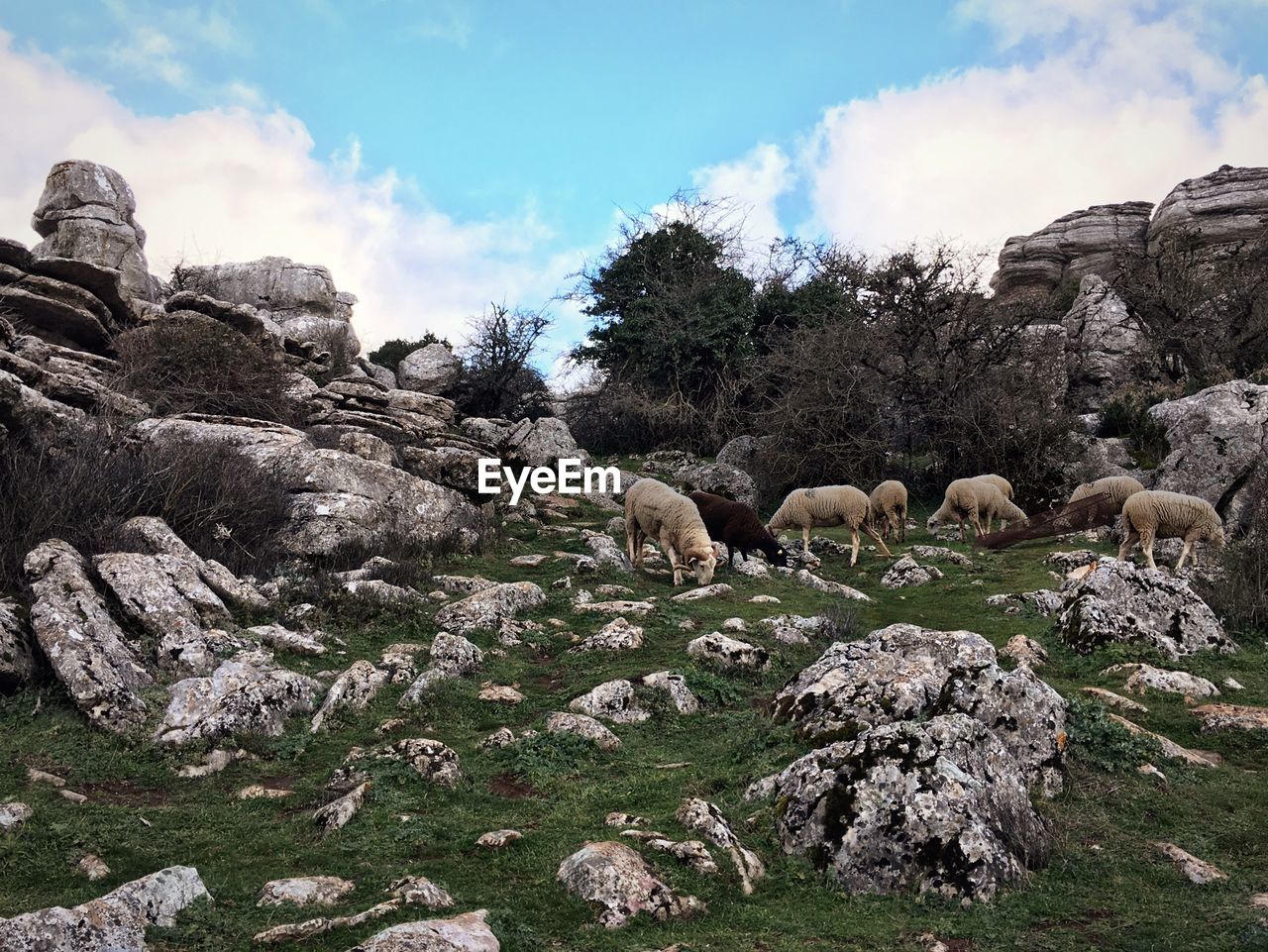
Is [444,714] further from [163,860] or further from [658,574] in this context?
[658,574]

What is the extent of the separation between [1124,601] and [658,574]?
804cm

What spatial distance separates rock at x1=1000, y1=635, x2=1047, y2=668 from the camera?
10.6m

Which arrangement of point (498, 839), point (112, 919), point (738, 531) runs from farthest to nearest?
point (738, 531)
point (498, 839)
point (112, 919)

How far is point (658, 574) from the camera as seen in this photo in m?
17.1

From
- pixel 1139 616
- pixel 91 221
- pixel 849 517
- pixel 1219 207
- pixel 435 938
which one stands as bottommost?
pixel 435 938

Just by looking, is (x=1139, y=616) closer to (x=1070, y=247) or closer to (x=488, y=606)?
(x=488, y=606)

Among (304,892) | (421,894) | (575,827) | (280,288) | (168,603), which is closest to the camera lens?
(421,894)

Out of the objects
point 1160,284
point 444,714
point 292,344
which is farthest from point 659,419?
point 444,714

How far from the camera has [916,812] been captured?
18.7ft

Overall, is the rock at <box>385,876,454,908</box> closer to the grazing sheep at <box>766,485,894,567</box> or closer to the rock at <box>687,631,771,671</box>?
the rock at <box>687,631,771,671</box>

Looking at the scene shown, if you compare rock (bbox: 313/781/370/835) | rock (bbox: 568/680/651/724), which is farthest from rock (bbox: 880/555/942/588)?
rock (bbox: 313/781/370/835)

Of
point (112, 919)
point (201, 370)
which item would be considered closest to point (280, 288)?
point (201, 370)

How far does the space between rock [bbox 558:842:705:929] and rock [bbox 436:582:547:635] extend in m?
6.64

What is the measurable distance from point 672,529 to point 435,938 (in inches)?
511
